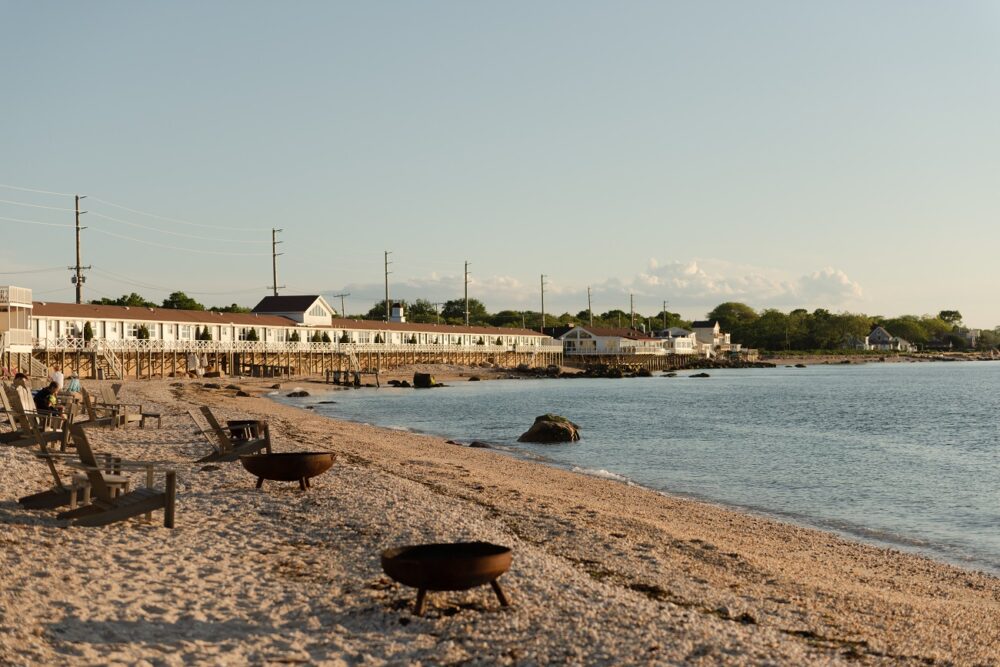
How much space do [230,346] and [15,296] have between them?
25.6m

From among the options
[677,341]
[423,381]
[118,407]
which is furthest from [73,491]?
[677,341]

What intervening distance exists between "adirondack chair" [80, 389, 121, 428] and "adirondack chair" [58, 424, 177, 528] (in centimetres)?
1010

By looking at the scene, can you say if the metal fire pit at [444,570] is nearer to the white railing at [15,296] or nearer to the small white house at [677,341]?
the white railing at [15,296]

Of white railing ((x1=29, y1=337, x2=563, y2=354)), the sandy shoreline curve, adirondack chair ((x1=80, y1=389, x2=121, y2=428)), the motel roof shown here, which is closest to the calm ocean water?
the sandy shoreline curve

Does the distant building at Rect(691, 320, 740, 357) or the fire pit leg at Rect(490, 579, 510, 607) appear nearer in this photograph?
the fire pit leg at Rect(490, 579, 510, 607)

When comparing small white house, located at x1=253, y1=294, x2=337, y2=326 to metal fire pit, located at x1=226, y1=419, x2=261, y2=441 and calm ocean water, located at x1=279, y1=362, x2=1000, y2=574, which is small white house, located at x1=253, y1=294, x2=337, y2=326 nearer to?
calm ocean water, located at x1=279, y1=362, x2=1000, y2=574

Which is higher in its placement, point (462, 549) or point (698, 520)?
point (462, 549)

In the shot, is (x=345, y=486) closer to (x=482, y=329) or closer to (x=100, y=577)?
(x=100, y=577)

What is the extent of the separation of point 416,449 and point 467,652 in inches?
724

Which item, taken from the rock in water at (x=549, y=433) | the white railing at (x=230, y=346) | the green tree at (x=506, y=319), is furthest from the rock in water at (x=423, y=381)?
the green tree at (x=506, y=319)

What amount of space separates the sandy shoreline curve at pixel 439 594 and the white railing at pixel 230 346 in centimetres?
4562

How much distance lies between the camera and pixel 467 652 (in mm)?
6422

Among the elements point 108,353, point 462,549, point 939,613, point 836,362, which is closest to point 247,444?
point 462,549

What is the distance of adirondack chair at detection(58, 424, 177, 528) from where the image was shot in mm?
9266
